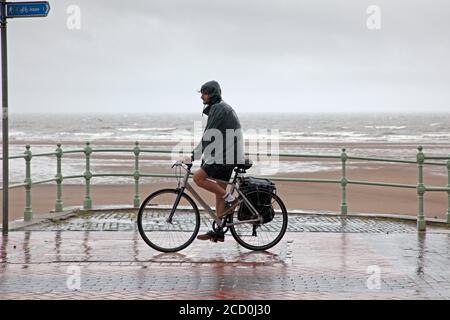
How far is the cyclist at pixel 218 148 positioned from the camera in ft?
27.9

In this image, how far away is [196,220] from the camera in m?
8.70

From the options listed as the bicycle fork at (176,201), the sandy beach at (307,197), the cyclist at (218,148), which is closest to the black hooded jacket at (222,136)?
the cyclist at (218,148)

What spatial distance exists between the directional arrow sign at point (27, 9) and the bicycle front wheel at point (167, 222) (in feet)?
10.4

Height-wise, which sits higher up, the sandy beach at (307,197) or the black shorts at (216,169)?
the black shorts at (216,169)

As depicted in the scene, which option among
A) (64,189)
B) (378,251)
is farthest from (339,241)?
(64,189)

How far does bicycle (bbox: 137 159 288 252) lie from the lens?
870 centimetres

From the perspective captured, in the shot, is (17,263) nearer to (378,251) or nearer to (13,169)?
(378,251)

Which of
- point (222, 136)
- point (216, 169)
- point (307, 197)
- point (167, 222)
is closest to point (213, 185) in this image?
point (216, 169)

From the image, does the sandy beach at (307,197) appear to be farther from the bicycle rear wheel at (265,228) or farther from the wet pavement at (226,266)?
the bicycle rear wheel at (265,228)

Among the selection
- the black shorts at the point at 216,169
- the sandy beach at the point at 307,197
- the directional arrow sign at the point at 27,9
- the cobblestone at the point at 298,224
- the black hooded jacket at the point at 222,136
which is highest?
the directional arrow sign at the point at 27,9

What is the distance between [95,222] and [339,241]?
392cm

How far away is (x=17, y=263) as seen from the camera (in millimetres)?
7996

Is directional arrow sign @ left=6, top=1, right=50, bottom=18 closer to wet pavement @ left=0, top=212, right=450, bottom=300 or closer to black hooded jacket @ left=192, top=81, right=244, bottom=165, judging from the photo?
black hooded jacket @ left=192, top=81, right=244, bottom=165
